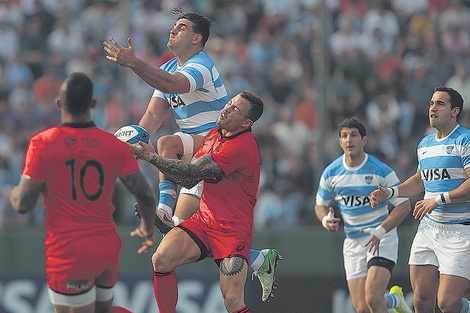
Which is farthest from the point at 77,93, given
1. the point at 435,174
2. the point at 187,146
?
the point at 435,174

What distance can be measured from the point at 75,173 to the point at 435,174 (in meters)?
4.20

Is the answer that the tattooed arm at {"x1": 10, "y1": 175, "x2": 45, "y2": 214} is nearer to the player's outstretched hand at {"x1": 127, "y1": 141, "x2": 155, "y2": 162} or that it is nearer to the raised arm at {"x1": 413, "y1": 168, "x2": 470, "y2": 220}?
the player's outstretched hand at {"x1": 127, "y1": 141, "x2": 155, "y2": 162}

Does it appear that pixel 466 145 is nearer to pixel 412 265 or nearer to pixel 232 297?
pixel 412 265

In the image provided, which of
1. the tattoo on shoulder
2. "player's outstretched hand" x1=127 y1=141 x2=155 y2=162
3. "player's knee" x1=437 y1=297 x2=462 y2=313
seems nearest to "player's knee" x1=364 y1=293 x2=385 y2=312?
"player's knee" x1=437 y1=297 x2=462 y2=313

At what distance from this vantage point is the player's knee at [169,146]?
870cm

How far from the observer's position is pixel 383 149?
1578cm

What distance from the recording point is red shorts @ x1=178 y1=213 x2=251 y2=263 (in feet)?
27.2

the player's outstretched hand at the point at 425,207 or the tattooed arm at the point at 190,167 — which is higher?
the tattooed arm at the point at 190,167

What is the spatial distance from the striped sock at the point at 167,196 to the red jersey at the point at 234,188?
1.83ft

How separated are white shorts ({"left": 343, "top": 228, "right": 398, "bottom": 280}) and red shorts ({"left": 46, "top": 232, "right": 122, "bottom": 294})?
4497 millimetres

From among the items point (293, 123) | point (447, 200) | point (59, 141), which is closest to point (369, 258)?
point (447, 200)

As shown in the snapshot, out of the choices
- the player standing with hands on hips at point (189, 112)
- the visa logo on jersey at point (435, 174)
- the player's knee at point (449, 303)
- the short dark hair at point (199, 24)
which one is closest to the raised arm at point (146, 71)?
the player standing with hands on hips at point (189, 112)

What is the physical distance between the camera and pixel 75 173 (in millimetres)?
6531

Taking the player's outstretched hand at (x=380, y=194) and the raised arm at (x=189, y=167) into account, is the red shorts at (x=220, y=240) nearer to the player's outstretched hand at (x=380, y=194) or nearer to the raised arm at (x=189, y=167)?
the raised arm at (x=189, y=167)
